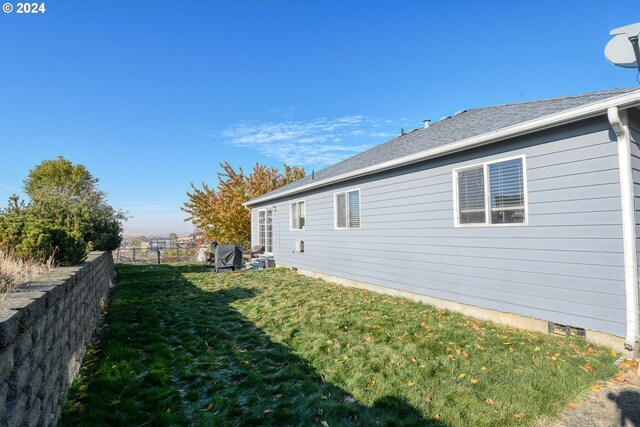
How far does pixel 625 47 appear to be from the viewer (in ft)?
11.1

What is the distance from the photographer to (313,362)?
3.84 meters

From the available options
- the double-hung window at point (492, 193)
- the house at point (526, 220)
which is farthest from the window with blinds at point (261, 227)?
the double-hung window at point (492, 193)

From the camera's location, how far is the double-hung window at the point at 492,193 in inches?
205

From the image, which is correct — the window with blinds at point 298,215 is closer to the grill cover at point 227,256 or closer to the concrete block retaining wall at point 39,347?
the grill cover at point 227,256

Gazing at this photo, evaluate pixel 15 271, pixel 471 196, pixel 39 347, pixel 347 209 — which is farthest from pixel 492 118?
pixel 15 271

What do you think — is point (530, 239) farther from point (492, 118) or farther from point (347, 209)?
point (347, 209)

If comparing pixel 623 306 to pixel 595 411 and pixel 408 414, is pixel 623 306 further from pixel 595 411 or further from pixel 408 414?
pixel 408 414

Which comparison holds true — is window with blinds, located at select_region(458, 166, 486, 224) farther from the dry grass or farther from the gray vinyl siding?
the dry grass

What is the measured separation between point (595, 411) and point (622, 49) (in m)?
3.61

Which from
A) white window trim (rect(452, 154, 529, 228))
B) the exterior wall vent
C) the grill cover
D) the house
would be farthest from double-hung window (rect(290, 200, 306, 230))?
the exterior wall vent

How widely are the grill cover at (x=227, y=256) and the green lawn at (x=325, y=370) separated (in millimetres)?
6420

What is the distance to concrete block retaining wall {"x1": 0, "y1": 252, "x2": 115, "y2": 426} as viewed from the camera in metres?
1.77

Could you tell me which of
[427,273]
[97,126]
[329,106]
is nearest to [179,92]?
[97,126]

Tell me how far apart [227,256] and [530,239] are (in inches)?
413
